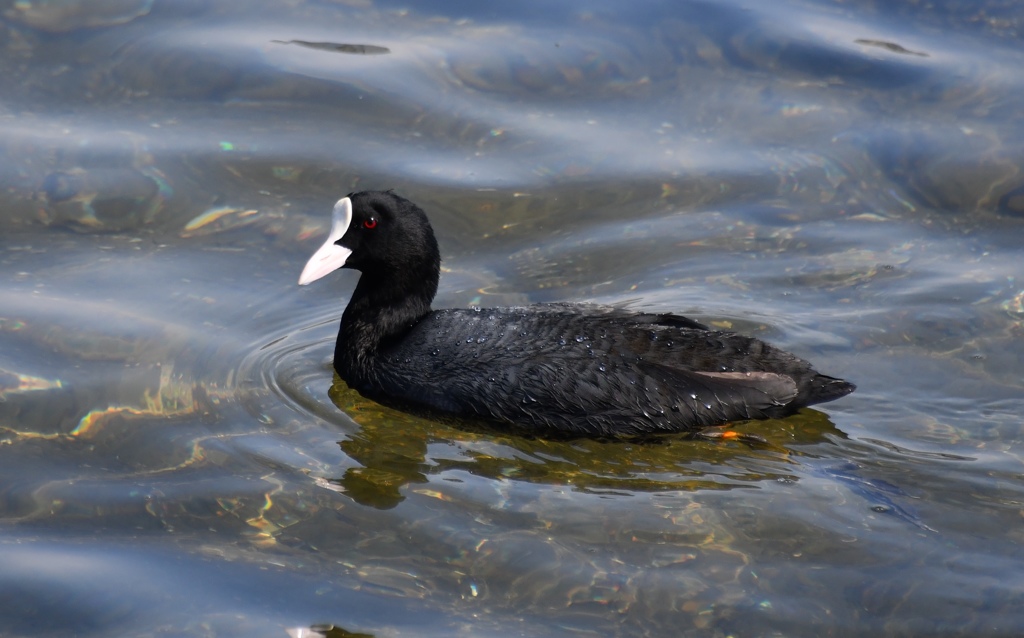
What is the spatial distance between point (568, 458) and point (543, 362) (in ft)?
1.55

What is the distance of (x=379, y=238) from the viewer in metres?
6.70

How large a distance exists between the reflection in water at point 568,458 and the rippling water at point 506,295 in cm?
2

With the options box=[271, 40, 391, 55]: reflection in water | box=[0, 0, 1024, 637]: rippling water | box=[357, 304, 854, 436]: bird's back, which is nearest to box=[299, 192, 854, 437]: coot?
box=[357, 304, 854, 436]: bird's back

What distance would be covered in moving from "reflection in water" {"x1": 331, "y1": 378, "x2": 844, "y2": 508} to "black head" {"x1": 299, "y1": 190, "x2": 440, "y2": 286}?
0.82 meters

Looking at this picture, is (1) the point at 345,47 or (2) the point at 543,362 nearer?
(2) the point at 543,362

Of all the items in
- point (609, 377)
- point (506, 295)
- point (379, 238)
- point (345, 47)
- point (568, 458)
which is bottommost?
point (568, 458)

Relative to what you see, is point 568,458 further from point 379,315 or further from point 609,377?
point 379,315

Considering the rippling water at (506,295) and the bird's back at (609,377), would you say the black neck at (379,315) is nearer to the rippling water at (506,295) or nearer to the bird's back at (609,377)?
the rippling water at (506,295)

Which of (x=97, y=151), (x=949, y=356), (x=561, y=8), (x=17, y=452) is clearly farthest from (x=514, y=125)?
(x=17, y=452)

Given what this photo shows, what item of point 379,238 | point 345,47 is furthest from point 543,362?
point 345,47

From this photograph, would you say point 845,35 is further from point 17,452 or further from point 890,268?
point 17,452

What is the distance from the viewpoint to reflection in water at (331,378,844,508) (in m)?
5.81

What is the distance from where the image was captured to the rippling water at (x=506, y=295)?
5.11 metres

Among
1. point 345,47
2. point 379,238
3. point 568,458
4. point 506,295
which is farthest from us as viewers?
point 345,47
